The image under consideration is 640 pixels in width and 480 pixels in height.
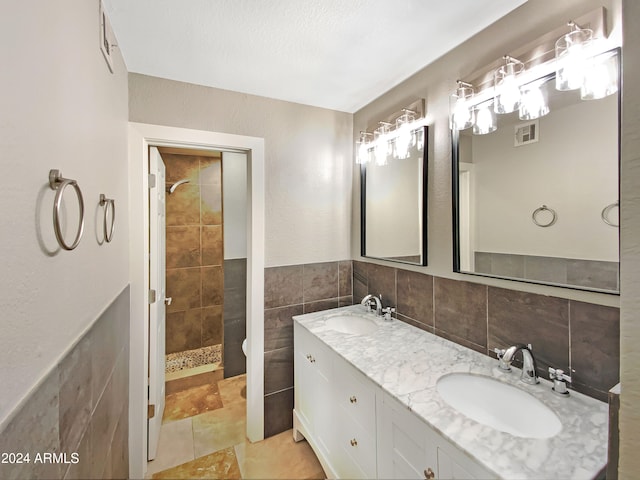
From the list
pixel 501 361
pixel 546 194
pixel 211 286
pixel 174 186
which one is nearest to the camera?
pixel 546 194

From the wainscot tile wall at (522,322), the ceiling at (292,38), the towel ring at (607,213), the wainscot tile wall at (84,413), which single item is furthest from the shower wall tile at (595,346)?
the wainscot tile wall at (84,413)

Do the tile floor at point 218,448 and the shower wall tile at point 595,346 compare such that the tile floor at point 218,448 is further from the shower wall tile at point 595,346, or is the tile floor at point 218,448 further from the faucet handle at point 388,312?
the shower wall tile at point 595,346

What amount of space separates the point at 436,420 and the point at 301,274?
4.38 feet

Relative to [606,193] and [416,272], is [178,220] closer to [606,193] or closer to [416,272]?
[416,272]

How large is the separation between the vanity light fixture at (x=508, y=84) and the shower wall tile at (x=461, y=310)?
31.8 inches

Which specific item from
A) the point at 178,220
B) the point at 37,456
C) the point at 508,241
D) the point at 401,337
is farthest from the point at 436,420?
the point at 178,220

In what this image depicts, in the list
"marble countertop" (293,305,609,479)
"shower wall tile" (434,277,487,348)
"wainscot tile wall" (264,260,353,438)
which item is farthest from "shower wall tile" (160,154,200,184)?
"shower wall tile" (434,277,487,348)

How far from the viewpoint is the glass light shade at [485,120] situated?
1.33 metres

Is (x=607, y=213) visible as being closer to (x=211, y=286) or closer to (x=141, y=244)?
(x=141, y=244)

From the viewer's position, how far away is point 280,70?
1.70 metres

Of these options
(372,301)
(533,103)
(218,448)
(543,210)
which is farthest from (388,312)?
(218,448)

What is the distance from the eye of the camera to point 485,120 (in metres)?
1.35

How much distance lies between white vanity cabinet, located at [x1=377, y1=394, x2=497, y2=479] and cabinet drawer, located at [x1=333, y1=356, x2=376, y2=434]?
2.3 inches

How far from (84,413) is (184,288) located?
92.8 inches
